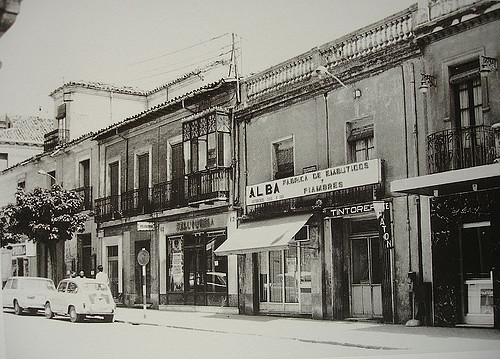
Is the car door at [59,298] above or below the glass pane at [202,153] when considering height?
below

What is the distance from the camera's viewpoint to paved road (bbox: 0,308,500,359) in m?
7.20

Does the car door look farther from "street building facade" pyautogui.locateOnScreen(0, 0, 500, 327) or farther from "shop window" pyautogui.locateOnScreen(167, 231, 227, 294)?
"shop window" pyautogui.locateOnScreen(167, 231, 227, 294)

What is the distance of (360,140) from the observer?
9.94 m

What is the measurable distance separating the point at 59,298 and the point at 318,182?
15.0ft

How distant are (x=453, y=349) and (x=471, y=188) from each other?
184 centimetres

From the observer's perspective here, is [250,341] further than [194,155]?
No

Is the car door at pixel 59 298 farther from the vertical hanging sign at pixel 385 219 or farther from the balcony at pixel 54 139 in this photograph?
the vertical hanging sign at pixel 385 219

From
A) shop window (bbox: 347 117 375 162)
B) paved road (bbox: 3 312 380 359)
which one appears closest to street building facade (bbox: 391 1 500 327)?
shop window (bbox: 347 117 375 162)

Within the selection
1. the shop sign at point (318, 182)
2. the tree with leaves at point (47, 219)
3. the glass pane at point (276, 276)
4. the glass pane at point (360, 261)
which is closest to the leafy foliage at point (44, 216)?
the tree with leaves at point (47, 219)

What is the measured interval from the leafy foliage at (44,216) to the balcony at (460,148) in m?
5.45

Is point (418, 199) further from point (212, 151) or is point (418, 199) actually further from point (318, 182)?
point (212, 151)

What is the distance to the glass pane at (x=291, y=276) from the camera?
36.1ft

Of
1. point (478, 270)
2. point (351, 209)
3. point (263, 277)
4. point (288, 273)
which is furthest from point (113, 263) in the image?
point (478, 270)

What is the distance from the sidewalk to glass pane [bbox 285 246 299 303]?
46 cm
